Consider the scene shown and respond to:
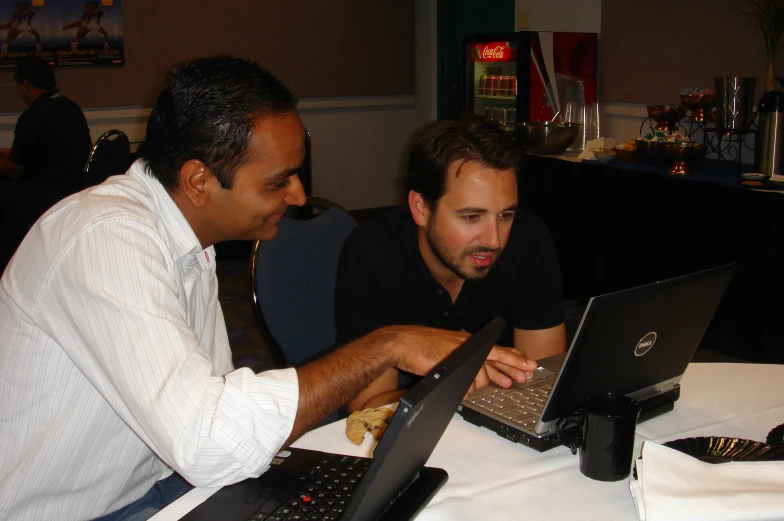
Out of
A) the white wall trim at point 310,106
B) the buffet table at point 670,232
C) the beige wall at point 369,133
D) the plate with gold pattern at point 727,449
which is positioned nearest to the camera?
the plate with gold pattern at point 727,449

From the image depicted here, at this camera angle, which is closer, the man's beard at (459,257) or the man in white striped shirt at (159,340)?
the man in white striped shirt at (159,340)

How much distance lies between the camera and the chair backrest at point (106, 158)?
11.9 feet

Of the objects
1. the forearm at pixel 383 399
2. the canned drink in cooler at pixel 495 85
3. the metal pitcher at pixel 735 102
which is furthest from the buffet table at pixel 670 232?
the forearm at pixel 383 399

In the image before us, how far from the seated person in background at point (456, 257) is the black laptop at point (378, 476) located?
18.5 inches

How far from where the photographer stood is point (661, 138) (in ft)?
12.4

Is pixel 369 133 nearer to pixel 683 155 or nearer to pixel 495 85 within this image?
pixel 495 85

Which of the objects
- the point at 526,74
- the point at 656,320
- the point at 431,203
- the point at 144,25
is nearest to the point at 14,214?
the point at 144,25

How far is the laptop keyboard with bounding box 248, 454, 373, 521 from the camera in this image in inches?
38.8

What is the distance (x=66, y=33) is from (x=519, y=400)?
5274 mm

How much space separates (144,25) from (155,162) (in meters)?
4.86

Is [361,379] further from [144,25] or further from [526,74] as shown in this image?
[144,25]

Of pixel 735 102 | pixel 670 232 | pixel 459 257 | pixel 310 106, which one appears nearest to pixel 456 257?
pixel 459 257

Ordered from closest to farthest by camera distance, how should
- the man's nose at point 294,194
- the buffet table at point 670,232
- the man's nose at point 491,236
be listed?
the man's nose at point 294,194, the man's nose at point 491,236, the buffet table at point 670,232

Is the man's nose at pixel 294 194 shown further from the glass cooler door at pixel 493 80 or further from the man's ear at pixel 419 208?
the glass cooler door at pixel 493 80
